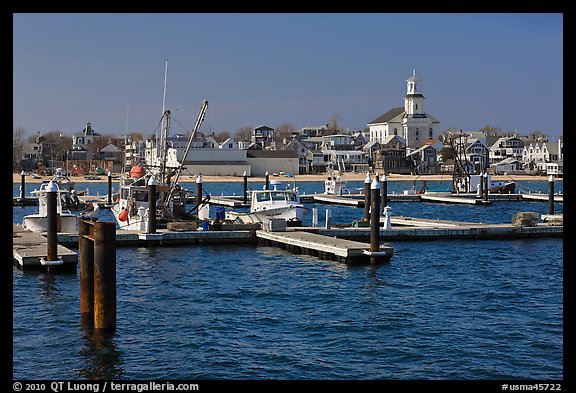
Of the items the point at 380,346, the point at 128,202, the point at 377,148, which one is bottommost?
the point at 380,346

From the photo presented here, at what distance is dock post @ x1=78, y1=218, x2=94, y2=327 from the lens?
22.6 m

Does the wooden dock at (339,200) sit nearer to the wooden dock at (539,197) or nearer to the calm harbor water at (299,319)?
the wooden dock at (539,197)

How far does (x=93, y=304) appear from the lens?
23.1 m

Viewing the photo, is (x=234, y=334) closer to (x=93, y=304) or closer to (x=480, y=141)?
(x=93, y=304)

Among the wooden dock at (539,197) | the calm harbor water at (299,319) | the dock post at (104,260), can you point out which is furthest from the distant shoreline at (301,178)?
the dock post at (104,260)

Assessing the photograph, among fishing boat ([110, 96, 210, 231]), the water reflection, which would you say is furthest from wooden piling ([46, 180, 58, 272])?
fishing boat ([110, 96, 210, 231])

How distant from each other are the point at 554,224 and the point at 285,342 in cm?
3047

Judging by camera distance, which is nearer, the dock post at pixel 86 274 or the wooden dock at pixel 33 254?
the dock post at pixel 86 274

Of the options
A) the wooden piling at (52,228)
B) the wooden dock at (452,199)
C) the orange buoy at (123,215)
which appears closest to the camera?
the wooden piling at (52,228)

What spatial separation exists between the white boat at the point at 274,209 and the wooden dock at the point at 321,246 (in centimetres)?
423

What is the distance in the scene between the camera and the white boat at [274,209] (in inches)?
1866

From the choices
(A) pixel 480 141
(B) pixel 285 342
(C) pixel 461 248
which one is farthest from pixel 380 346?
(A) pixel 480 141

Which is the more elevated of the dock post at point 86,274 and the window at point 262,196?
the window at point 262,196

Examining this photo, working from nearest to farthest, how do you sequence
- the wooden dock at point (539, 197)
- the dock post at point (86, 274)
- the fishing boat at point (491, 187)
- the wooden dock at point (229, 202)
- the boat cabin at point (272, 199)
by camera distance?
1. the dock post at point (86, 274)
2. the boat cabin at point (272, 199)
3. the wooden dock at point (229, 202)
4. the wooden dock at point (539, 197)
5. the fishing boat at point (491, 187)
